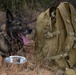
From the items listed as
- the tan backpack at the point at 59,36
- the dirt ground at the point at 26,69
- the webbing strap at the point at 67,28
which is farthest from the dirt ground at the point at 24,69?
the webbing strap at the point at 67,28

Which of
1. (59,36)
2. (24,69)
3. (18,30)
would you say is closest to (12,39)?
(18,30)

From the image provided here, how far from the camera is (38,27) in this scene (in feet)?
13.0

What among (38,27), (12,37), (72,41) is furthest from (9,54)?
(72,41)

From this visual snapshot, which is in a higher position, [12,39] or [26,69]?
[12,39]

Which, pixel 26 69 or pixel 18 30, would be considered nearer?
pixel 26 69

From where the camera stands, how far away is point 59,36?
386cm

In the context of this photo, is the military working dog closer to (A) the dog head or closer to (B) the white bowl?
(A) the dog head

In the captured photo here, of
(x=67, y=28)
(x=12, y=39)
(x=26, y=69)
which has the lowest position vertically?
(x=26, y=69)

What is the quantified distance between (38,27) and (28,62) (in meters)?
0.52

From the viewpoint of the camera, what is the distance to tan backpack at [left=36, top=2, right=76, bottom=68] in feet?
12.4

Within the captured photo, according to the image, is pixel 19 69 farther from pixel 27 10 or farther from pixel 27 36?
pixel 27 10

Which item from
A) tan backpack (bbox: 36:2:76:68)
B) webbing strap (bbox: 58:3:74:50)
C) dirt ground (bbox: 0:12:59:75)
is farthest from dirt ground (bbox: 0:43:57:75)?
webbing strap (bbox: 58:3:74:50)

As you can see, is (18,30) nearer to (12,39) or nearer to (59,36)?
(12,39)

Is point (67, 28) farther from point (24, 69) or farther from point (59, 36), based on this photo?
point (24, 69)
